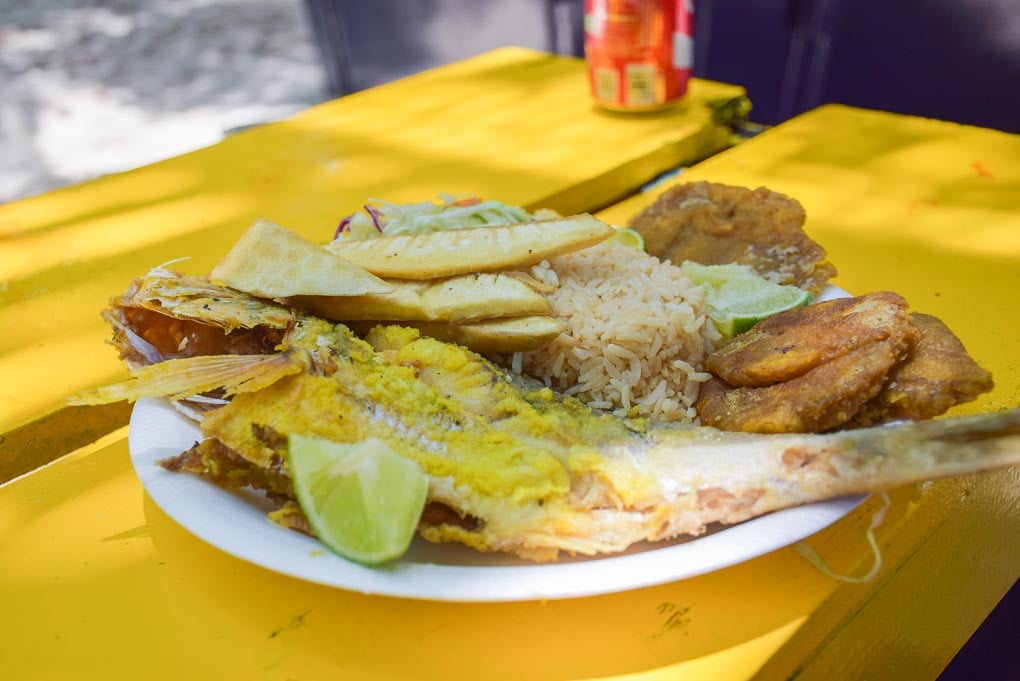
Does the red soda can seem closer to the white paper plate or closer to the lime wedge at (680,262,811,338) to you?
the lime wedge at (680,262,811,338)

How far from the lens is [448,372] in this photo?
1.44m

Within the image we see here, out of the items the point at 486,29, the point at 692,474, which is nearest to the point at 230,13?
the point at 486,29

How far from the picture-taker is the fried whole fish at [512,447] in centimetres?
111

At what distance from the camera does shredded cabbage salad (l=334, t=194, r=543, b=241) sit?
2117mm

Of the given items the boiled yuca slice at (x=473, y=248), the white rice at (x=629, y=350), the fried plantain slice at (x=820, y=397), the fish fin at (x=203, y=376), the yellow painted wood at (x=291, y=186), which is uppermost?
the fish fin at (x=203, y=376)

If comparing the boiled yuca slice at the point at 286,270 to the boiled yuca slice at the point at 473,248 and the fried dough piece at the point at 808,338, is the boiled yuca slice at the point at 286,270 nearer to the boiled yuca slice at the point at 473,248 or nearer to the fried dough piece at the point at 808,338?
the boiled yuca slice at the point at 473,248

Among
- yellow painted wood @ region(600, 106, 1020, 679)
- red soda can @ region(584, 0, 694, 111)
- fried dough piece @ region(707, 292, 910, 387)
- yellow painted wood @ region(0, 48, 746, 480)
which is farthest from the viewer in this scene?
red soda can @ region(584, 0, 694, 111)

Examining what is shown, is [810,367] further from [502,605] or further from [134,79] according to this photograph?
[134,79]

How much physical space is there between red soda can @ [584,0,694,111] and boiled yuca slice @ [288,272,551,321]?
70.9 inches

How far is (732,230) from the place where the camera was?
82.7 inches

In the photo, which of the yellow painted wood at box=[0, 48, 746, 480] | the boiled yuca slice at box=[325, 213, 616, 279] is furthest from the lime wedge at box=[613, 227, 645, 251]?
the yellow painted wood at box=[0, 48, 746, 480]

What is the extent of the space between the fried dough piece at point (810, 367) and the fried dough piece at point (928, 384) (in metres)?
0.03

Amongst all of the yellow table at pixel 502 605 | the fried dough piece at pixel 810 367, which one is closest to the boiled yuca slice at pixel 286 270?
the yellow table at pixel 502 605

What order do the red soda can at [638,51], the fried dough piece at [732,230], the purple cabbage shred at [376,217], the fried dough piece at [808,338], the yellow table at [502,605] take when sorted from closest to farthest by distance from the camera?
the yellow table at [502,605], the fried dough piece at [808,338], the fried dough piece at [732,230], the purple cabbage shred at [376,217], the red soda can at [638,51]
